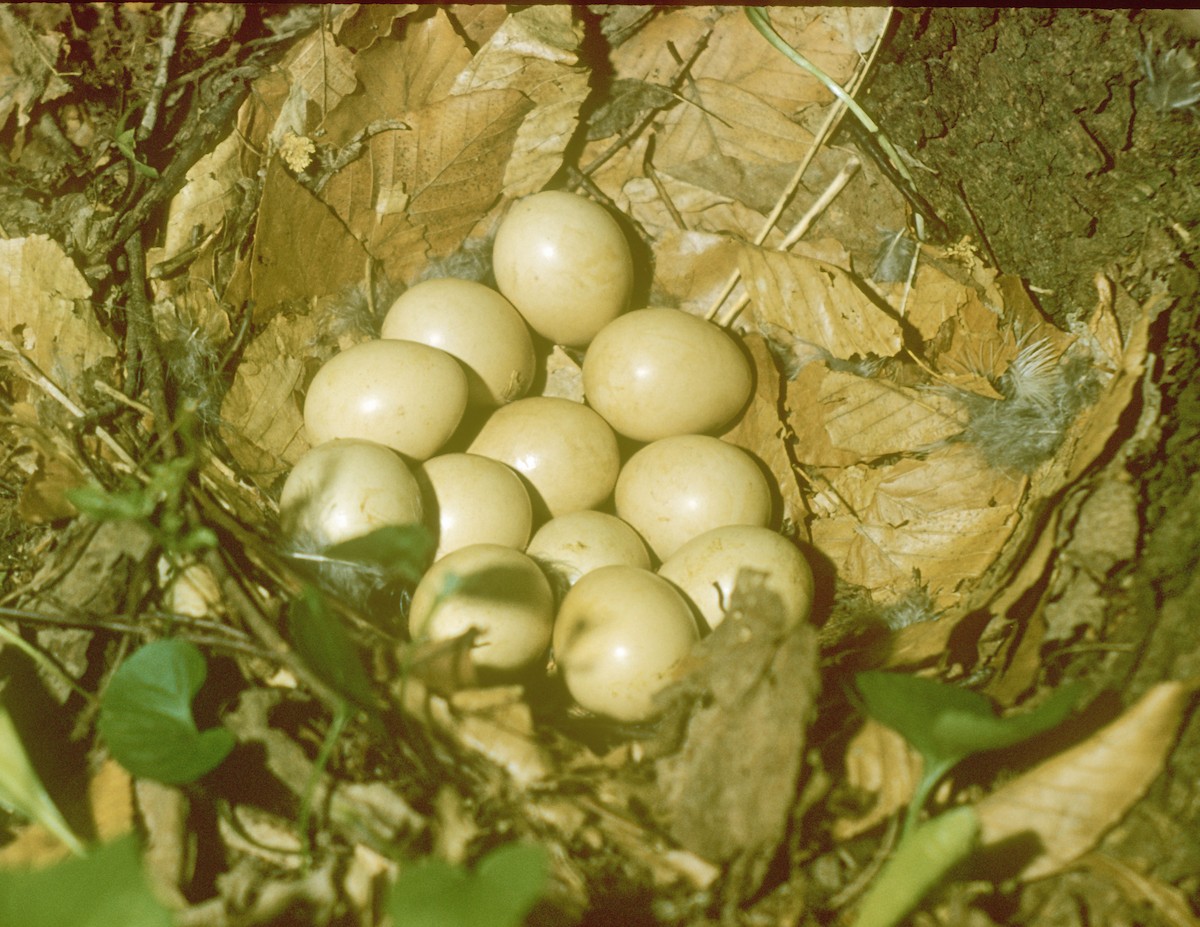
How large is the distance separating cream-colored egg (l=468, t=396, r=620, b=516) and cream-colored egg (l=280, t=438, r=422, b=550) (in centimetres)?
32

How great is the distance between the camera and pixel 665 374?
2.04 metres

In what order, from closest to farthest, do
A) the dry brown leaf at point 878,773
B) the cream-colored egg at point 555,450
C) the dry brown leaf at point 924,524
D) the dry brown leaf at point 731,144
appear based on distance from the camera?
the dry brown leaf at point 878,773 → the dry brown leaf at point 924,524 → the cream-colored egg at point 555,450 → the dry brown leaf at point 731,144

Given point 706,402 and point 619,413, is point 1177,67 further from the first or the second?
point 619,413

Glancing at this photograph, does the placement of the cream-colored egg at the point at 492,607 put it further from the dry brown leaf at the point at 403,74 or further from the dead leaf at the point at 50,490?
the dry brown leaf at the point at 403,74

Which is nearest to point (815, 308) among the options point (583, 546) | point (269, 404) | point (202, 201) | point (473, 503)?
point (583, 546)

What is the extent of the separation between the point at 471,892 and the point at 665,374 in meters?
1.32

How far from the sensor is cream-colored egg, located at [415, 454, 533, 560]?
6.20 feet

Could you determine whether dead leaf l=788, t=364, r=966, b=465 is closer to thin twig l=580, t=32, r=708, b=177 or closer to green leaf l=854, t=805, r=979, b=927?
thin twig l=580, t=32, r=708, b=177

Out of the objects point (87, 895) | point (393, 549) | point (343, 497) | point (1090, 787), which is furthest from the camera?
point (343, 497)

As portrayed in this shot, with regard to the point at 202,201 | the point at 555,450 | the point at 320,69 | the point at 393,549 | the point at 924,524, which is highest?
the point at 320,69

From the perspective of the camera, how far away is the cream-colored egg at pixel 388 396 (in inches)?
74.8

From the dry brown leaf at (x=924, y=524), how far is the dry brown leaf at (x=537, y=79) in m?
1.18

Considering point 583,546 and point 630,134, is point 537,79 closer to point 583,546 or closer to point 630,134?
point 630,134

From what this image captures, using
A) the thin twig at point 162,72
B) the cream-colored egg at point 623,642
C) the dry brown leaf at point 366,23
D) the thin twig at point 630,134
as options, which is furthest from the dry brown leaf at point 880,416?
the thin twig at point 162,72
